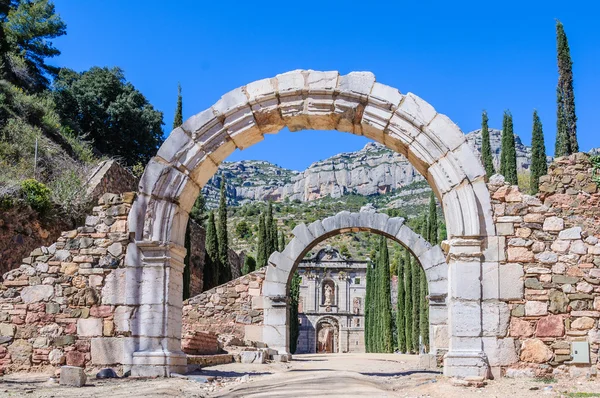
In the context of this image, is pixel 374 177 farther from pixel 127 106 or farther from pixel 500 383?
pixel 500 383

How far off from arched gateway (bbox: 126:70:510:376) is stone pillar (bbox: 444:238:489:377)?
0.5 inches

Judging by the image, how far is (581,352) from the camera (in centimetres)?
803

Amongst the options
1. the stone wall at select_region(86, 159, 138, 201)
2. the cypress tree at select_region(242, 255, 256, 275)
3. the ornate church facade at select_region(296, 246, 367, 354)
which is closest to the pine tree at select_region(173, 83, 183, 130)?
the stone wall at select_region(86, 159, 138, 201)

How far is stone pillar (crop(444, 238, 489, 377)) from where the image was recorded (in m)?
8.02

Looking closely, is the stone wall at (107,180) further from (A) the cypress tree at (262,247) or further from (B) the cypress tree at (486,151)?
(B) the cypress tree at (486,151)

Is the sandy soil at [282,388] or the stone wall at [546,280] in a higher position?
the stone wall at [546,280]

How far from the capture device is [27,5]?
27.6 metres

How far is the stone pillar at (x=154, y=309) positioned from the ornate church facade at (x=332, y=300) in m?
42.0

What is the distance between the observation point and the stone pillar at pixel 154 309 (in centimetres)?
864

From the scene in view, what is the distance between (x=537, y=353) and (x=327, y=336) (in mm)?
46388

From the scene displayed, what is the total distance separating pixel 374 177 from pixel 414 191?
2267 cm

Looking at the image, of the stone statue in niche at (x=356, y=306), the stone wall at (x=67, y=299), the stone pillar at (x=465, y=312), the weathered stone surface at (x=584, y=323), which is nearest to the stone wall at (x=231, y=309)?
the stone wall at (x=67, y=299)

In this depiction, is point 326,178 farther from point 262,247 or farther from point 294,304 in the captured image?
point 294,304

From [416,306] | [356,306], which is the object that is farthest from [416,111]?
[356,306]
